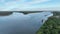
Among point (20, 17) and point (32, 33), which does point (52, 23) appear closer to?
point (32, 33)

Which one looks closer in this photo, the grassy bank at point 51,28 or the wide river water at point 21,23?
the grassy bank at point 51,28

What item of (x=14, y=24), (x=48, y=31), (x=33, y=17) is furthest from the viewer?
(x=33, y=17)

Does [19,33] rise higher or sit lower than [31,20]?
lower

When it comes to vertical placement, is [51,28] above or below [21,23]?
below

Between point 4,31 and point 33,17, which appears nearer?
point 4,31

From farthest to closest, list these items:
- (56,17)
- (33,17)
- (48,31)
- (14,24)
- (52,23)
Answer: (33,17) < (14,24) < (56,17) < (52,23) < (48,31)

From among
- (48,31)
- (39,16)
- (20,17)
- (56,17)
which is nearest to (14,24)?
(20,17)

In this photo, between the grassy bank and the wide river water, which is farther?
the wide river water

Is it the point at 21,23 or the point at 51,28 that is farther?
the point at 21,23
